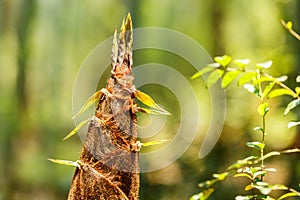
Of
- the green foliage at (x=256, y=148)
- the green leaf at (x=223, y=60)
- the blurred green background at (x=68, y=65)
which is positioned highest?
the blurred green background at (x=68, y=65)

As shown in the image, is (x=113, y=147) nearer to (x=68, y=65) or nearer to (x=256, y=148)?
(x=256, y=148)

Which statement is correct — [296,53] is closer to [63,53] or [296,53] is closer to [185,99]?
[185,99]

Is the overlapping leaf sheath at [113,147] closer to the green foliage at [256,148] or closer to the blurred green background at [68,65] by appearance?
the green foliage at [256,148]

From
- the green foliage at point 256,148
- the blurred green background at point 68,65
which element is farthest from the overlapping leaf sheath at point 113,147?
the blurred green background at point 68,65

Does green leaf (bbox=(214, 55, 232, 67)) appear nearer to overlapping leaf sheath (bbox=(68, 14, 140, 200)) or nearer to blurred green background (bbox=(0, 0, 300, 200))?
overlapping leaf sheath (bbox=(68, 14, 140, 200))

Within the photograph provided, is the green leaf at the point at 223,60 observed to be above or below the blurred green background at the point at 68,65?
below

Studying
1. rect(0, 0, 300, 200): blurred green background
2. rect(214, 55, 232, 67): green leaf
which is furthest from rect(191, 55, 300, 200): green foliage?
rect(0, 0, 300, 200): blurred green background
